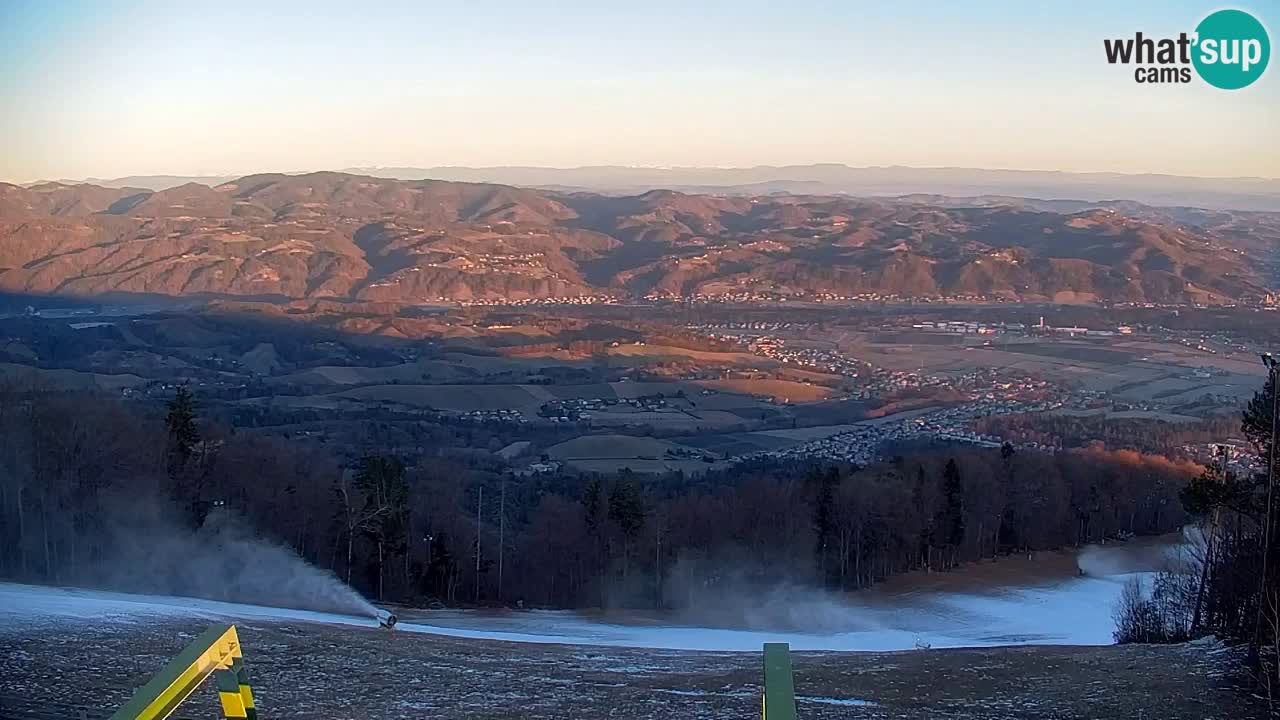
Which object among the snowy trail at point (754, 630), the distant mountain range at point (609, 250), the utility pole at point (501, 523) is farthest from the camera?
the distant mountain range at point (609, 250)

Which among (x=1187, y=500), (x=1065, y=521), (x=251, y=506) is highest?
(x=1187, y=500)

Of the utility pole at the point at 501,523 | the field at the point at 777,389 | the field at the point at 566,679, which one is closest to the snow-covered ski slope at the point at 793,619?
the field at the point at 566,679

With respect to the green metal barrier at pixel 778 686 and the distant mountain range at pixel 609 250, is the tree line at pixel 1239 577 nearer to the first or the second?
the green metal barrier at pixel 778 686

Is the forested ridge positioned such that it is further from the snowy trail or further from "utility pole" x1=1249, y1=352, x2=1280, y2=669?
"utility pole" x1=1249, y1=352, x2=1280, y2=669

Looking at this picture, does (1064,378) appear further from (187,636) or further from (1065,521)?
(187,636)

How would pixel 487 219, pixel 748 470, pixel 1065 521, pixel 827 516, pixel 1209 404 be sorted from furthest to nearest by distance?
pixel 487 219 → pixel 1209 404 → pixel 748 470 → pixel 1065 521 → pixel 827 516

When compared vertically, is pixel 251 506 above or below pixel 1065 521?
above

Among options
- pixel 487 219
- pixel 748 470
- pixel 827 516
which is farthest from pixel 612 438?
pixel 487 219
